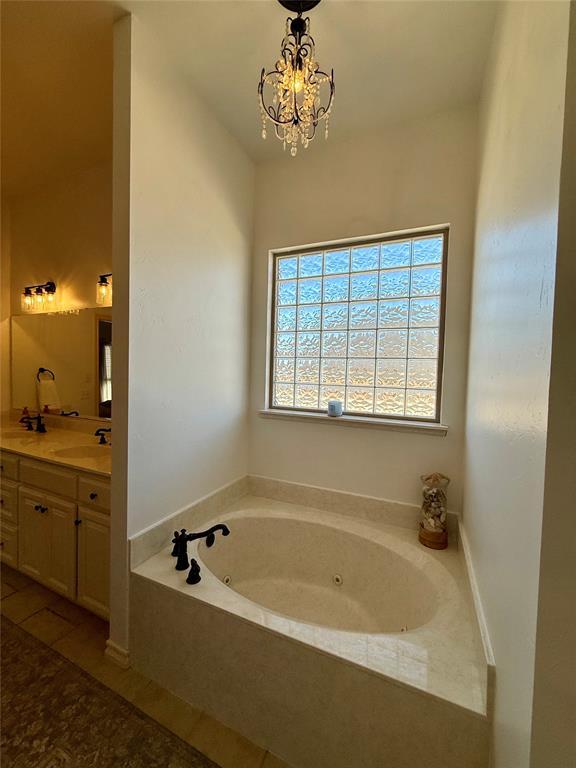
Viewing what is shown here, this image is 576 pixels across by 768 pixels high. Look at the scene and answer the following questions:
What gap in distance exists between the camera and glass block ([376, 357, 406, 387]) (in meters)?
2.03

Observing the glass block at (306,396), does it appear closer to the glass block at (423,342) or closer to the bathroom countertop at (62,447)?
the glass block at (423,342)

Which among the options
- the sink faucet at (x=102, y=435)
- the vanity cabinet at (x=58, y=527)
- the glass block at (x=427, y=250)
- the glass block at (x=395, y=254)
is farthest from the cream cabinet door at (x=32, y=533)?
the glass block at (x=427, y=250)

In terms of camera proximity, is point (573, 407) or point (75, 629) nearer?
point (573, 407)

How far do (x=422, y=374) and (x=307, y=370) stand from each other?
775 millimetres

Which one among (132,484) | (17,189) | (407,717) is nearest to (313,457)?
(132,484)

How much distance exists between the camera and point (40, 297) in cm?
276

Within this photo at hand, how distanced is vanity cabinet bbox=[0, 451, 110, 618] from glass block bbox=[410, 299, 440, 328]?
198 centimetres

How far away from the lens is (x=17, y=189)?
2.77 m

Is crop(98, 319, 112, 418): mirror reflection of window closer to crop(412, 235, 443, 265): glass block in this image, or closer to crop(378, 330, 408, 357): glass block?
crop(378, 330, 408, 357): glass block

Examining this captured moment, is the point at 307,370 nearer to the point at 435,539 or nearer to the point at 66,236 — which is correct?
the point at 435,539

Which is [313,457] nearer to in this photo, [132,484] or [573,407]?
[132,484]

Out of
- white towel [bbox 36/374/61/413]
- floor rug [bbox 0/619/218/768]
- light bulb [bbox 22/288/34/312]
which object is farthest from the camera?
light bulb [bbox 22/288/34/312]

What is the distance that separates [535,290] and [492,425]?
1.74 feet

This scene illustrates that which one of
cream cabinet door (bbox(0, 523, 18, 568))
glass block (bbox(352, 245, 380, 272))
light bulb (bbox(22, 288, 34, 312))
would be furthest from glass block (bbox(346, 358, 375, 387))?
light bulb (bbox(22, 288, 34, 312))
